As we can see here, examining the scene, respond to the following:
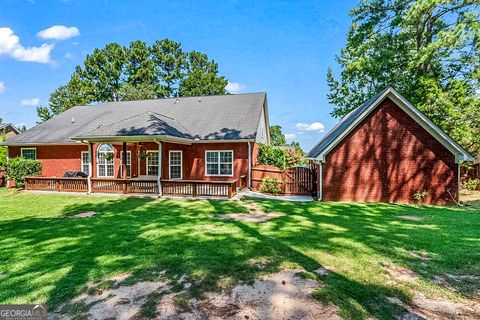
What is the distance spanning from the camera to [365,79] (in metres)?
24.1

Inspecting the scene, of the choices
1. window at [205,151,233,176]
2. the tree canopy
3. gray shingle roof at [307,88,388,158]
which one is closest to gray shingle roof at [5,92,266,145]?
window at [205,151,233,176]

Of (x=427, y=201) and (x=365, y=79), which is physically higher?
(x=365, y=79)

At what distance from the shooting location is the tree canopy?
40.4 metres

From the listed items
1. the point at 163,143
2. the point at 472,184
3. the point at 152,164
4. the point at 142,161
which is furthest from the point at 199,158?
the point at 472,184

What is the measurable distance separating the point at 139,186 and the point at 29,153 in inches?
453

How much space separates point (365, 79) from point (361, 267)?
23330 mm

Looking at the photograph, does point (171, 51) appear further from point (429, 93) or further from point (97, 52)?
point (429, 93)

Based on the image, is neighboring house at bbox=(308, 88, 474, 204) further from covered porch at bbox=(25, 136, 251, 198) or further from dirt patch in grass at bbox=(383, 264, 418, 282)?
dirt patch in grass at bbox=(383, 264, 418, 282)

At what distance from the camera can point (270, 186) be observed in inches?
589

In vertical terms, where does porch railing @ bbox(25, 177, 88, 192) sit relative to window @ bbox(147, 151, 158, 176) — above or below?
below

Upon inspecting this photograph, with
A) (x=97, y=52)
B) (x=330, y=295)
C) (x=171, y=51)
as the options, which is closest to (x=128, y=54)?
(x=97, y=52)

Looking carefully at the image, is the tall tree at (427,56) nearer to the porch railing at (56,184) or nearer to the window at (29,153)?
the porch railing at (56,184)

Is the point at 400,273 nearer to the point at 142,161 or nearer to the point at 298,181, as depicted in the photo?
the point at 298,181

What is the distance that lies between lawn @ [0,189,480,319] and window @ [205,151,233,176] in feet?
22.5
